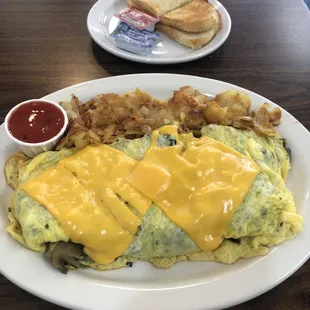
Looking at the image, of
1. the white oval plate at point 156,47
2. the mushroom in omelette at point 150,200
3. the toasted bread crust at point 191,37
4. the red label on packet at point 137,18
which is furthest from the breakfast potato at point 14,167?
the toasted bread crust at point 191,37

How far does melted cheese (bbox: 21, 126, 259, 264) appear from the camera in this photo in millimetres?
1426

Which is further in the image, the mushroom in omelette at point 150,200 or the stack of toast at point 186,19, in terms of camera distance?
the stack of toast at point 186,19

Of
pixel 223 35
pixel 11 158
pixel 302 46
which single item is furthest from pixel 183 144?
pixel 302 46

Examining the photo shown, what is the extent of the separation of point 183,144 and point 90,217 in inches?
20.0

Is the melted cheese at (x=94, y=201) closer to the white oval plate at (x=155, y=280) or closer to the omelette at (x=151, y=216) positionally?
the omelette at (x=151, y=216)

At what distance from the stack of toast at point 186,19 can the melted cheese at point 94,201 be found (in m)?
1.13

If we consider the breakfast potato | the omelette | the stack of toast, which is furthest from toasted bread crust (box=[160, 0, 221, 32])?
the breakfast potato

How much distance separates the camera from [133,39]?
7.43ft

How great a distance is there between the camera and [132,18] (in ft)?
7.73

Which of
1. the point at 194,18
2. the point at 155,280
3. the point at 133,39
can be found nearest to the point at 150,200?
the point at 155,280

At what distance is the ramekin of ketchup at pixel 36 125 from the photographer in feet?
5.37

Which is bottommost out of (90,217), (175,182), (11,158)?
(11,158)

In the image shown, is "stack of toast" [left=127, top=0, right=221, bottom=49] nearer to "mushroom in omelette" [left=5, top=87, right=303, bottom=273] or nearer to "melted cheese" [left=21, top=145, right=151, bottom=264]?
"mushroom in omelette" [left=5, top=87, right=303, bottom=273]

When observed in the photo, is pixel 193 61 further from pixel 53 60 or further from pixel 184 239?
pixel 184 239
